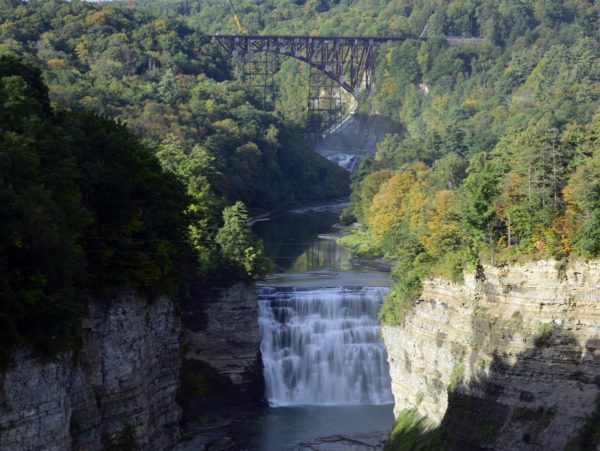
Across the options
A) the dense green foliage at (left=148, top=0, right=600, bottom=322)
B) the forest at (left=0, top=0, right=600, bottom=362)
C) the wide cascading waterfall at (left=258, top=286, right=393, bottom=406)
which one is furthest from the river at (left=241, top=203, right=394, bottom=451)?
the dense green foliage at (left=148, top=0, right=600, bottom=322)

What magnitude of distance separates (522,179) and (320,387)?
20648mm

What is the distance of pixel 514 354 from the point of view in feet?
173

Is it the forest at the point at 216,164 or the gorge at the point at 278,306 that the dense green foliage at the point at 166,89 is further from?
the gorge at the point at 278,306

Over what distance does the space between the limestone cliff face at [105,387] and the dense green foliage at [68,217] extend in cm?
75

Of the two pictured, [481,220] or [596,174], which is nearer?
[596,174]

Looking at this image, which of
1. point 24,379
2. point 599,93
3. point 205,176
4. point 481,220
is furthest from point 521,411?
point 599,93

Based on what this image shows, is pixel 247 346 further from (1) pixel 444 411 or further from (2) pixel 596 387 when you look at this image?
(2) pixel 596 387

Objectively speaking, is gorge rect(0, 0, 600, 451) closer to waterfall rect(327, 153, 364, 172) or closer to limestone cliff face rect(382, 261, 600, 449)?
limestone cliff face rect(382, 261, 600, 449)

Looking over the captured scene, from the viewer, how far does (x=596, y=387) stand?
49.6 m

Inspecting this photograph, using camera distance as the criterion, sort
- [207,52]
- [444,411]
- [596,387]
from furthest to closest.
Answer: [207,52]
[444,411]
[596,387]

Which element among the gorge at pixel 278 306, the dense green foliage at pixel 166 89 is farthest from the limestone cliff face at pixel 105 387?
the dense green foliage at pixel 166 89

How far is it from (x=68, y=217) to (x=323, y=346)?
34.2 m

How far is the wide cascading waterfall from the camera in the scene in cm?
7275

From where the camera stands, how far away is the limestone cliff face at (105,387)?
122ft
